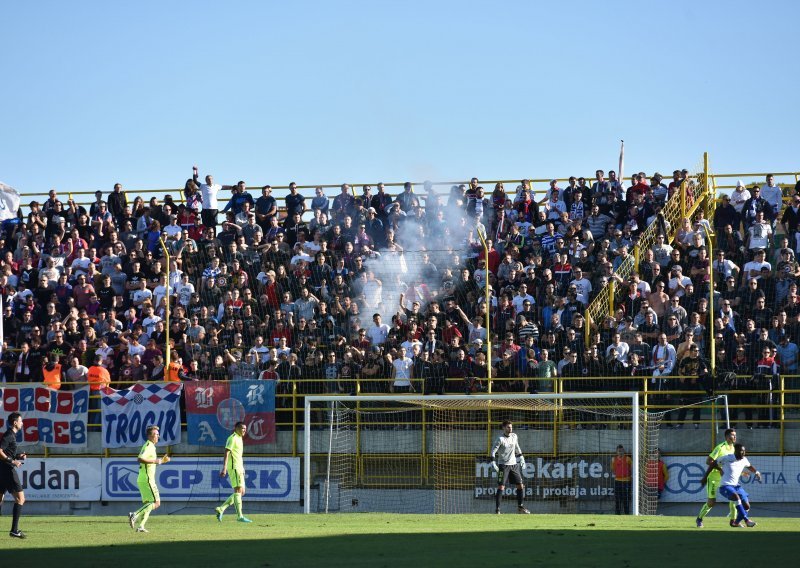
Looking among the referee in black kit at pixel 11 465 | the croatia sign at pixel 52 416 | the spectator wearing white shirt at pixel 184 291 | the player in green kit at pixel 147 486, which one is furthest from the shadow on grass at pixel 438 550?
the spectator wearing white shirt at pixel 184 291

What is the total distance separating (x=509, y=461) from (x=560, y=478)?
2.26 metres

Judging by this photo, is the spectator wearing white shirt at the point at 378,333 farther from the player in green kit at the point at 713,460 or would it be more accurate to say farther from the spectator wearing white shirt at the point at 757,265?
the player in green kit at the point at 713,460

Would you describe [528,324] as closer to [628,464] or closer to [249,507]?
[628,464]

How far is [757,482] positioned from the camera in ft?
80.2

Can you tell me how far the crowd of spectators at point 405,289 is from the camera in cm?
2583

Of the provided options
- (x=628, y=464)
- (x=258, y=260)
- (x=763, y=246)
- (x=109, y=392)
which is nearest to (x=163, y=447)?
(x=109, y=392)

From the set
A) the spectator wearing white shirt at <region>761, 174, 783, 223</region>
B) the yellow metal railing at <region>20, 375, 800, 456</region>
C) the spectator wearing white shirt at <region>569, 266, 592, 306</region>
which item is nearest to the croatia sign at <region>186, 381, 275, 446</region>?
the yellow metal railing at <region>20, 375, 800, 456</region>

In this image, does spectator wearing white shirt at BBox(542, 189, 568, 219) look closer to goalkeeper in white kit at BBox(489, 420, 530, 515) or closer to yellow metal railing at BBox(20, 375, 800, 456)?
yellow metal railing at BBox(20, 375, 800, 456)

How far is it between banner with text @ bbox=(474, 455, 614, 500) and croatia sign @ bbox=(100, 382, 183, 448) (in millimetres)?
6787

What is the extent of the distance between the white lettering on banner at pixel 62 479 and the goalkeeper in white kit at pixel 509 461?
30.6 ft

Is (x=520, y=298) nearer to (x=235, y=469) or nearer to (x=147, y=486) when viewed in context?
(x=235, y=469)

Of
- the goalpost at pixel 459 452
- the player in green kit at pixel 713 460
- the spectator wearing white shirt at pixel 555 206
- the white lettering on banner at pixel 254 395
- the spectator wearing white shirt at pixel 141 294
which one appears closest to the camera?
the player in green kit at pixel 713 460

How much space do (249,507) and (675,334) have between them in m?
9.85

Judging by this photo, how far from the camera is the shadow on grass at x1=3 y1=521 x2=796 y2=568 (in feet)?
45.9
